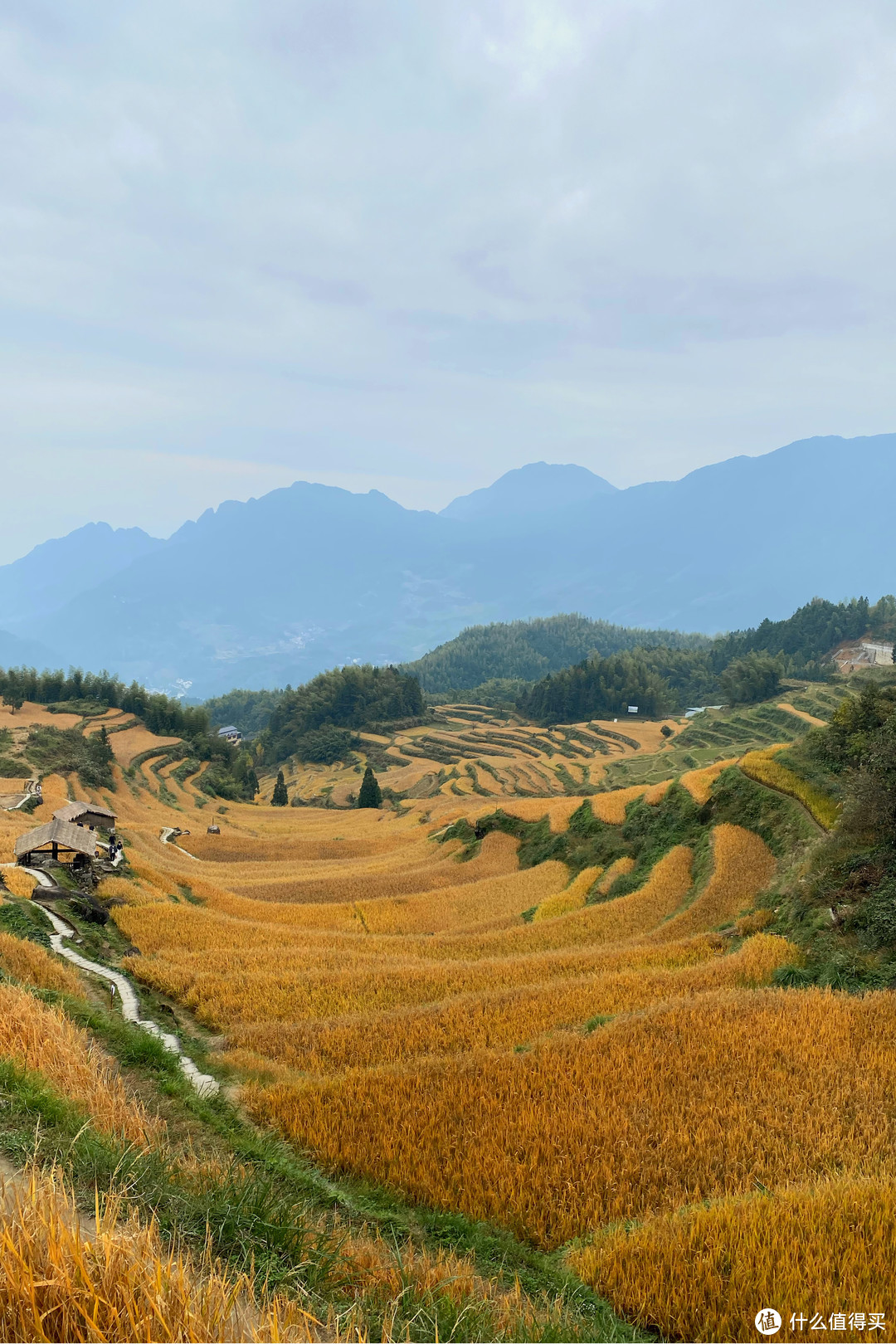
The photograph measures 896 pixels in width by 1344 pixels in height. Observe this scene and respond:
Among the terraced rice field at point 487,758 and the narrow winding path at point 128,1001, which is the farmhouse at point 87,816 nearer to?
the narrow winding path at point 128,1001

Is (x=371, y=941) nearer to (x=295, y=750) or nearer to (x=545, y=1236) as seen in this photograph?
(x=545, y=1236)

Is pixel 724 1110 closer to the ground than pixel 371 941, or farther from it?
farther from it

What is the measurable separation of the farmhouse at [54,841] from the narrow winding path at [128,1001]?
3.75m

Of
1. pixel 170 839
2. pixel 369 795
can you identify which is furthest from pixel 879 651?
pixel 170 839

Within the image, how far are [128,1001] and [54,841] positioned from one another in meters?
13.1

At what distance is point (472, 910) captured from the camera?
2527cm

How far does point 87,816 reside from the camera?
3506 centimetres

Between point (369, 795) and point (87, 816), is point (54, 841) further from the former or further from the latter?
point (369, 795)

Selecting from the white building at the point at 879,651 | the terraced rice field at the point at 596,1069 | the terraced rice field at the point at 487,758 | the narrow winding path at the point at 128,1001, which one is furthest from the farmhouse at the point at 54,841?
the white building at the point at 879,651

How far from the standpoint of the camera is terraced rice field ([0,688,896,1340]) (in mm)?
5688

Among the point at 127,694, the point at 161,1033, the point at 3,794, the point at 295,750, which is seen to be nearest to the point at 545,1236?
the point at 161,1033

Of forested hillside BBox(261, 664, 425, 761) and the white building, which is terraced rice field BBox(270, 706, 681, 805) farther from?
the white building

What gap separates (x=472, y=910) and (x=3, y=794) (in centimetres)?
4378

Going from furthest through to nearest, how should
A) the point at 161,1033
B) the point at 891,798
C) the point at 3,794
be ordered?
the point at 3,794 → the point at 891,798 → the point at 161,1033
